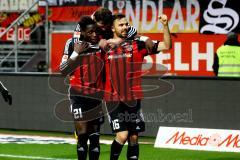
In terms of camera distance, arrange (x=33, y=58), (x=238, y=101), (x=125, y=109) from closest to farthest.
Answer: (x=125, y=109) → (x=238, y=101) → (x=33, y=58)

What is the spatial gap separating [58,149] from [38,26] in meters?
9.66

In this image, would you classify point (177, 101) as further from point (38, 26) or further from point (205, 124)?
point (38, 26)

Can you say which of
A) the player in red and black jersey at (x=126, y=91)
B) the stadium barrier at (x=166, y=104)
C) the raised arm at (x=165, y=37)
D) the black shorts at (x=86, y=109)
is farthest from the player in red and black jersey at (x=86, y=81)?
the stadium barrier at (x=166, y=104)

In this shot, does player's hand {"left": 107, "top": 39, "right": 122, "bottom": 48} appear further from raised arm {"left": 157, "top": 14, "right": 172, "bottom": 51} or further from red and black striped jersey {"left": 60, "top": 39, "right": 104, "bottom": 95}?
raised arm {"left": 157, "top": 14, "right": 172, "bottom": 51}

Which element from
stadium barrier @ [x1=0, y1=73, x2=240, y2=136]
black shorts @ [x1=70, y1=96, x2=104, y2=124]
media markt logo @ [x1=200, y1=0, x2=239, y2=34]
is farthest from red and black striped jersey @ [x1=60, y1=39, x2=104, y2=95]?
media markt logo @ [x1=200, y1=0, x2=239, y2=34]

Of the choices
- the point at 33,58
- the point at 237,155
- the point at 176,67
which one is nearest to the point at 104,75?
the point at 237,155

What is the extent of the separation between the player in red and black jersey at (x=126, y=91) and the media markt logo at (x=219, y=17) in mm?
7753

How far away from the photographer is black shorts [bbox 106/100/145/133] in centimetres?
989

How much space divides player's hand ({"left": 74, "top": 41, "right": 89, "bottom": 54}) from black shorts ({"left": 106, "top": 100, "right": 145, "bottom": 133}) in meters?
0.76

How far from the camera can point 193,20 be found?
1805cm

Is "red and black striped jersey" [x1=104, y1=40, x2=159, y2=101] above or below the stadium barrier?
above

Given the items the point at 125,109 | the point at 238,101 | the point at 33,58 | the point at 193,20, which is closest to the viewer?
the point at 125,109

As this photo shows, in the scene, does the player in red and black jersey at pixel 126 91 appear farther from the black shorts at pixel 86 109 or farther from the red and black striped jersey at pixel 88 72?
the black shorts at pixel 86 109

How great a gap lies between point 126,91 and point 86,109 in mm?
627
